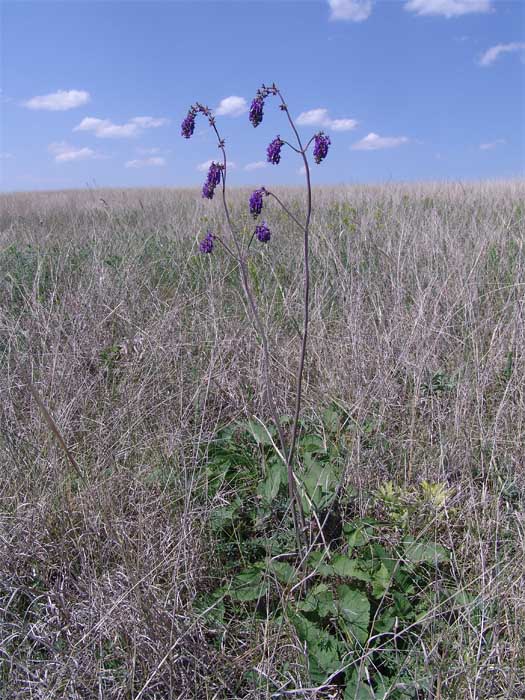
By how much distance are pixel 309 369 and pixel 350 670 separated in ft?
4.25

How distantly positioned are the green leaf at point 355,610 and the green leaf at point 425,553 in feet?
0.63

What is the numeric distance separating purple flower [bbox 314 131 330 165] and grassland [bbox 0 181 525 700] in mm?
828

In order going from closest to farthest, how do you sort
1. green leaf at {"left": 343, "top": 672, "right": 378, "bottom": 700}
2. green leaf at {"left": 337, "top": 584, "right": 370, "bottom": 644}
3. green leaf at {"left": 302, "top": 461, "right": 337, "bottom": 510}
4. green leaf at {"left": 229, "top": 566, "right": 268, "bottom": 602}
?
green leaf at {"left": 343, "top": 672, "right": 378, "bottom": 700}
green leaf at {"left": 337, "top": 584, "right": 370, "bottom": 644}
green leaf at {"left": 229, "top": 566, "right": 268, "bottom": 602}
green leaf at {"left": 302, "top": 461, "right": 337, "bottom": 510}

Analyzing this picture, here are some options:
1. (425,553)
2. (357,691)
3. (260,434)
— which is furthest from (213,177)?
(357,691)

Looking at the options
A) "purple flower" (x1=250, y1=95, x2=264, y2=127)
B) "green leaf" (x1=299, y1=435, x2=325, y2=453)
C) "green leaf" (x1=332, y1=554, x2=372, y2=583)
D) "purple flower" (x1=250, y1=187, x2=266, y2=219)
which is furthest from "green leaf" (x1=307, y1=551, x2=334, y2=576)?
"purple flower" (x1=250, y1=95, x2=264, y2=127)

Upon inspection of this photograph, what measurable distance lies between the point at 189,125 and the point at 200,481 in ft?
3.40

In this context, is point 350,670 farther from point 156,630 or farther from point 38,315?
point 38,315

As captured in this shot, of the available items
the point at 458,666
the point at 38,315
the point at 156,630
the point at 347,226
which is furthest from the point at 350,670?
the point at 347,226

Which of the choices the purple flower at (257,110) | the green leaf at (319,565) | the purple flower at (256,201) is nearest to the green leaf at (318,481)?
the green leaf at (319,565)

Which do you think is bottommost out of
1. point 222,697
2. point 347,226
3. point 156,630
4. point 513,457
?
point 222,697

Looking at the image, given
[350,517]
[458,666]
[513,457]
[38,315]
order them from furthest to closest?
[38,315]
[513,457]
[350,517]
[458,666]

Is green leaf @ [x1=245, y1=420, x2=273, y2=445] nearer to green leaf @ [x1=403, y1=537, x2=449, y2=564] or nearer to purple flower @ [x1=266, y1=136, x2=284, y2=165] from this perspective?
green leaf @ [x1=403, y1=537, x2=449, y2=564]

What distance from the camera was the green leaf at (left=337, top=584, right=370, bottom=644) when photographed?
47.7 inches

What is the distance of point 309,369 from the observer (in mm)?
2330
